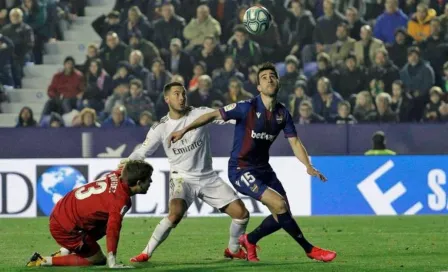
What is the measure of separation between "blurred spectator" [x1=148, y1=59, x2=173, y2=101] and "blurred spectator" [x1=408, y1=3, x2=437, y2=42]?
4.64 metres

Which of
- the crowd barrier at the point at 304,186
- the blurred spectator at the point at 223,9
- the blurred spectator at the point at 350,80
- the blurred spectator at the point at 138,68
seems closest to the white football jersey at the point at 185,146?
the crowd barrier at the point at 304,186

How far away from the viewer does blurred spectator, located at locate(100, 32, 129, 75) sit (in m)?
22.6

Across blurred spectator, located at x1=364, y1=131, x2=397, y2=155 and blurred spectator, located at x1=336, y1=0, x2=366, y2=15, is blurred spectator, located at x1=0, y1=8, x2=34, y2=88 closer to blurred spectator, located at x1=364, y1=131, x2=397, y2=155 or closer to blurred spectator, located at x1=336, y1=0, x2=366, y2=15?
blurred spectator, located at x1=336, y1=0, x2=366, y2=15

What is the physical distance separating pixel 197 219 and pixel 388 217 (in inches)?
116

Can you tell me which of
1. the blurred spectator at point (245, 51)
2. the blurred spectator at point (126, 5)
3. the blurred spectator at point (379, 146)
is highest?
the blurred spectator at point (126, 5)

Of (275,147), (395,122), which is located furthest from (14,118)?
(395,122)

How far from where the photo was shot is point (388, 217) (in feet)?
59.9

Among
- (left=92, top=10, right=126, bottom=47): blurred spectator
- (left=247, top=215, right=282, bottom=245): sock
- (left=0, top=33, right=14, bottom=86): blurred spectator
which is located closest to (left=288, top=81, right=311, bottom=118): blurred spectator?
(left=92, top=10, right=126, bottom=47): blurred spectator

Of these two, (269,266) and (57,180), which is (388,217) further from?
(269,266)

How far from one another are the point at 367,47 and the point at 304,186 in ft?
14.2

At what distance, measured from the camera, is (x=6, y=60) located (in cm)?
2309

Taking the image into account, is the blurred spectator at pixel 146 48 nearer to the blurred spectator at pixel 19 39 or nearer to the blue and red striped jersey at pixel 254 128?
the blurred spectator at pixel 19 39

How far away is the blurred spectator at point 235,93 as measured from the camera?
21000 mm

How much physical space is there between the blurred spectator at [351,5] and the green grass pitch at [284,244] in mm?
6014
